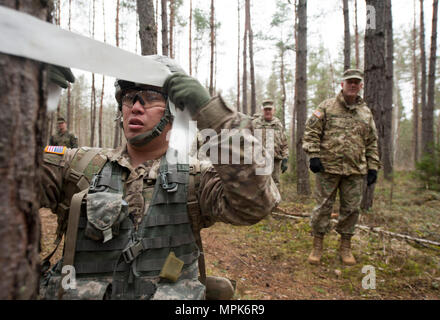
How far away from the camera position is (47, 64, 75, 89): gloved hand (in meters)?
1.18

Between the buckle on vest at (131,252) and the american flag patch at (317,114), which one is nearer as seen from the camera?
the buckle on vest at (131,252)

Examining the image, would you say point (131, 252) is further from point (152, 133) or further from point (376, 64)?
point (376, 64)

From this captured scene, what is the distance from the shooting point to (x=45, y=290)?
55.2 inches

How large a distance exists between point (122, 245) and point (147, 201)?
0.28 meters

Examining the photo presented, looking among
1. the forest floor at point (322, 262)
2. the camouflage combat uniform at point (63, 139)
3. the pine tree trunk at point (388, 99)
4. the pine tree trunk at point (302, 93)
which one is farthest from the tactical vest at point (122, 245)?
the pine tree trunk at point (388, 99)

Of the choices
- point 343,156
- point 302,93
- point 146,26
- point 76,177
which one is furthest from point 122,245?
point 302,93

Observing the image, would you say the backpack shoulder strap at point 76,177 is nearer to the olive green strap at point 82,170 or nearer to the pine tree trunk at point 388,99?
the olive green strap at point 82,170

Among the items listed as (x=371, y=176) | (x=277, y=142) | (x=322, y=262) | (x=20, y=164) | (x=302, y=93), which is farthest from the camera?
(x=302, y=93)

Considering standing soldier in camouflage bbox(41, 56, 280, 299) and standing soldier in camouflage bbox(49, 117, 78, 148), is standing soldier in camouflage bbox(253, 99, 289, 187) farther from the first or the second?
standing soldier in camouflage bbox(49, 117, 78, 148)

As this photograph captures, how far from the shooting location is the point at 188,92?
4.19ft

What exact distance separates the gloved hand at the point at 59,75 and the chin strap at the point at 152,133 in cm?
53

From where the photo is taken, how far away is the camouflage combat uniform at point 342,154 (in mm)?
3883

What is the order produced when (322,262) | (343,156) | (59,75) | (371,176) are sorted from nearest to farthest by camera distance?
(59,75) < (343,156) < (322,262) < (371,176)

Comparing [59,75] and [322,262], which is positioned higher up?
[59,75]
